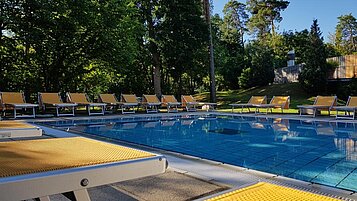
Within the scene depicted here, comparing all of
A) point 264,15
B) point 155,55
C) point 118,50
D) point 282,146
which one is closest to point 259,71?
point 155,55

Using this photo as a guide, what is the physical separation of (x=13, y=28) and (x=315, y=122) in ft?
42.6

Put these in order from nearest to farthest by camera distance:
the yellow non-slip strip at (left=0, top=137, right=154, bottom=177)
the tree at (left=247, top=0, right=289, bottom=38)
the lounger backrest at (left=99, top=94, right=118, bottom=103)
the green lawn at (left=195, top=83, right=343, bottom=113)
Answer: the yellow non-slip strip at (left=0, top=137, right=154, bottom=177), the lounger backrest at (left=99, top=94, right=118, bottom=103), the green lawn at (left=195, top=83, right=343, bottom=113), the tree at (left=247, top=0, right=289, bottom=38)

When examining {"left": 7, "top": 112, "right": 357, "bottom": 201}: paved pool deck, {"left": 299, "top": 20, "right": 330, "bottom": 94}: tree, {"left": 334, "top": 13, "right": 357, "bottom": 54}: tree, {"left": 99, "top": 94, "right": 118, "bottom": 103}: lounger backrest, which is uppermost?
{"left": 334, "top": 13, "right": 357, "bottom": 54}: tree

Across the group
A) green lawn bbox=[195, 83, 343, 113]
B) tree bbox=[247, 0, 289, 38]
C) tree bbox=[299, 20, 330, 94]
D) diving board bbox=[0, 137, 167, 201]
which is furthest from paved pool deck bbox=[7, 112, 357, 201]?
tree bbox=[247, 0, 289, 38]

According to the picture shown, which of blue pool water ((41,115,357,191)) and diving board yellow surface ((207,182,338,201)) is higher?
diving board yellow surface ((207,182,338,201))

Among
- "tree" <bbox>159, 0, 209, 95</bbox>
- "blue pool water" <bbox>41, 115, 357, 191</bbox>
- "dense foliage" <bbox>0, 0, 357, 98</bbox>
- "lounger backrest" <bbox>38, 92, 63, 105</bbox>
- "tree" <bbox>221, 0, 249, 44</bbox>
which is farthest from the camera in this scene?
"tree" <bbox>221, 0, 249, 44</bbox>

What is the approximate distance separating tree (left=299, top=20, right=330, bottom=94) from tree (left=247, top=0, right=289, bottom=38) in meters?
18.9

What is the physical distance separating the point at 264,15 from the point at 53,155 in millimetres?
41291

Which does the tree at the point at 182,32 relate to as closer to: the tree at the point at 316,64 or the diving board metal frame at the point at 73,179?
the tree at the point at 316,64

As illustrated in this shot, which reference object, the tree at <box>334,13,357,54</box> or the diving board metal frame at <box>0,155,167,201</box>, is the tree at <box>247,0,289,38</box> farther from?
the diving board metal frame at <box>0,155,167,201</box>

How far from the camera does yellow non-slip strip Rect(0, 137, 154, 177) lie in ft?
4.96

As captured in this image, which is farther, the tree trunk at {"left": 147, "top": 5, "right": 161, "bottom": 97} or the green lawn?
the green lawn

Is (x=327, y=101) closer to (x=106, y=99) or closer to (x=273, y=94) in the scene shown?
(x=106, y=99)

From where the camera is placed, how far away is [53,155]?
178cm
